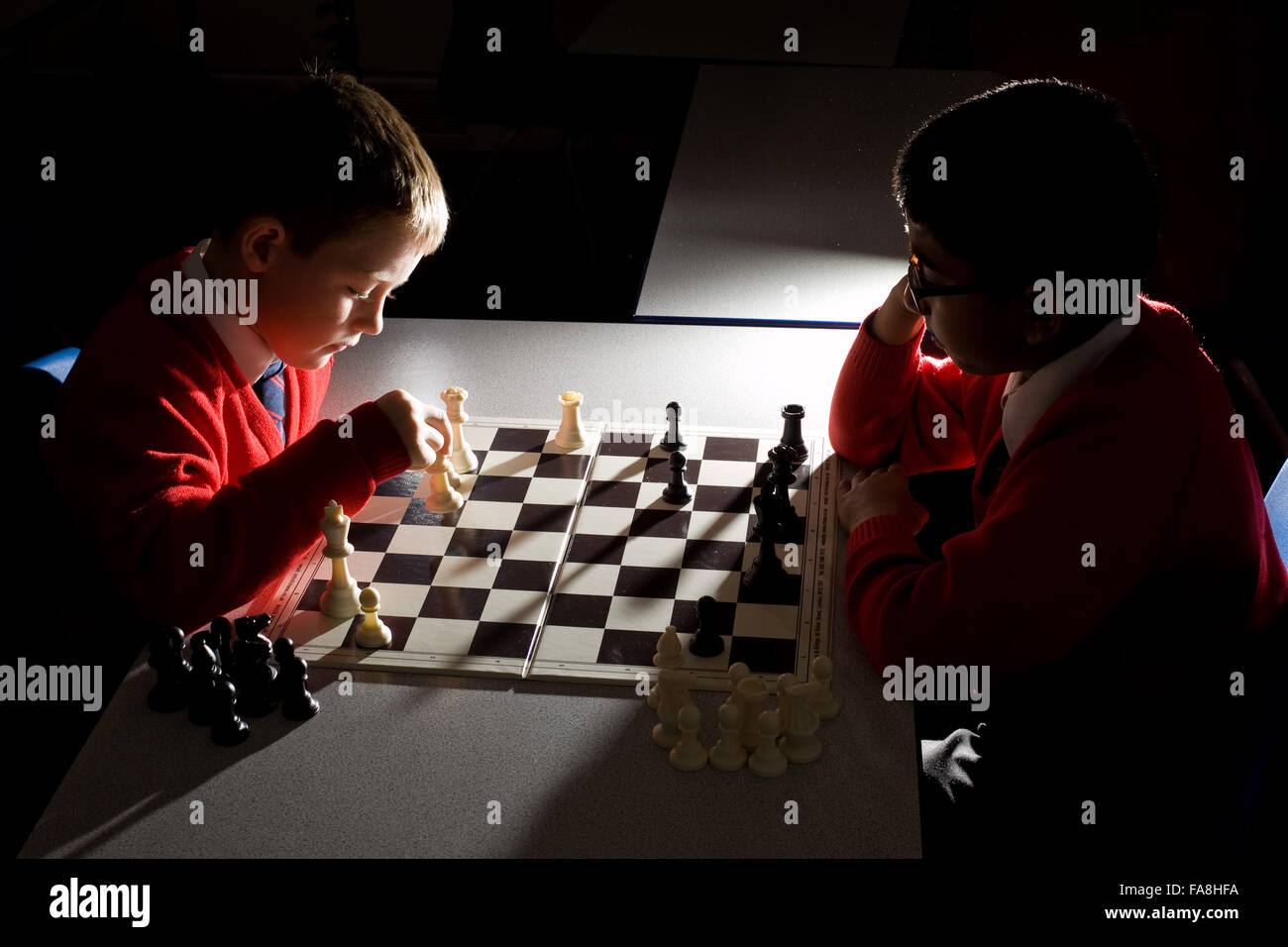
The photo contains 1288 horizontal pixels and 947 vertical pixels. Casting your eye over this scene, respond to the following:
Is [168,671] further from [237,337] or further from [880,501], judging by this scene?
[880,501]

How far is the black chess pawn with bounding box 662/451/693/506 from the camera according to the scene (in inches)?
58.9

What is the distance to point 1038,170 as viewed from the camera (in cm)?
117

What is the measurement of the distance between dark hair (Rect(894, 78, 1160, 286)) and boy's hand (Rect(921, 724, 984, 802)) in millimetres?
589

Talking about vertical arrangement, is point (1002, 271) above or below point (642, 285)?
below

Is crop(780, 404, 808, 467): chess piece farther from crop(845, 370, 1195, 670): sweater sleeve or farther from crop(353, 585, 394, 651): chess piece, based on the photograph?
crop(353, 585, 394, 651): chess piece

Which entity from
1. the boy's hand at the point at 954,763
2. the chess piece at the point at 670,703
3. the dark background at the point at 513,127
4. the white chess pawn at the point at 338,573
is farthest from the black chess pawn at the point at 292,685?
the dark background at the point at 513,127

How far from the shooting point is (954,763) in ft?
4.67

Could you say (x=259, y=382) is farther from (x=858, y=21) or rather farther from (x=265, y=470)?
(x=858, y=21)

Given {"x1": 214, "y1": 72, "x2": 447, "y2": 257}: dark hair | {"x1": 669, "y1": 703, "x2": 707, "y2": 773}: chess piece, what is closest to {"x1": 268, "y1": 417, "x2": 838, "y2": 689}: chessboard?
{"x1": 669, "y1": 703, "x2": 707, "y2": 773}: chess piece
